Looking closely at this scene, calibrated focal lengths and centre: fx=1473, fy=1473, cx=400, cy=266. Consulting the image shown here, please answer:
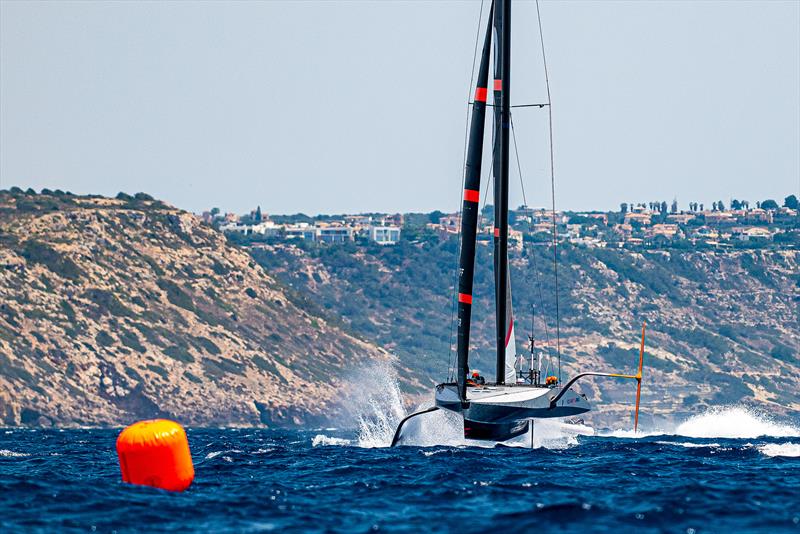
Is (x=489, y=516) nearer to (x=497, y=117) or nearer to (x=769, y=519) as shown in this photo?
(x=769, y=519)

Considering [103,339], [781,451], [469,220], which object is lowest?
[103,339]

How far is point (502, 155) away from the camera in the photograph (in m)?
57.0

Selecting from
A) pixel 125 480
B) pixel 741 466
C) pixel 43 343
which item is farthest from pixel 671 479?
pixel 43 343

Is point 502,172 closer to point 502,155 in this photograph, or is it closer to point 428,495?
point 502,155

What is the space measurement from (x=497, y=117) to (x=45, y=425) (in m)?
121

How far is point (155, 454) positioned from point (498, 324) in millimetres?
26766

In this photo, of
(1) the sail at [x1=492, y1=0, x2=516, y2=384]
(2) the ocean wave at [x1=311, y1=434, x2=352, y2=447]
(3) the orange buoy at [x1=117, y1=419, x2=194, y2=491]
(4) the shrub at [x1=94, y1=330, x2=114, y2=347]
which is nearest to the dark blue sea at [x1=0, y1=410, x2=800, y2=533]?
(3) the orange buoy at [x1=117, y1=419, x2=194, y2=491]

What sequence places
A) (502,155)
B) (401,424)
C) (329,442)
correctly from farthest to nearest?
(329,442) < (502,155) < (401,424)

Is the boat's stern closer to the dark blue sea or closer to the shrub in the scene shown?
the dark blue sea

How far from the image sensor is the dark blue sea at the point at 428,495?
29281 mm

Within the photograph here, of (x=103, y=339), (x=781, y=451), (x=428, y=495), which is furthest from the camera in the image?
(x=103, y=339)

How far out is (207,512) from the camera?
30.7 metres

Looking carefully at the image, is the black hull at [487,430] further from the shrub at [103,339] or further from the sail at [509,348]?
the shrub at [103,339]

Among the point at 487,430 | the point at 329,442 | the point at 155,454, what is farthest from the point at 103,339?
the point at 155,454
